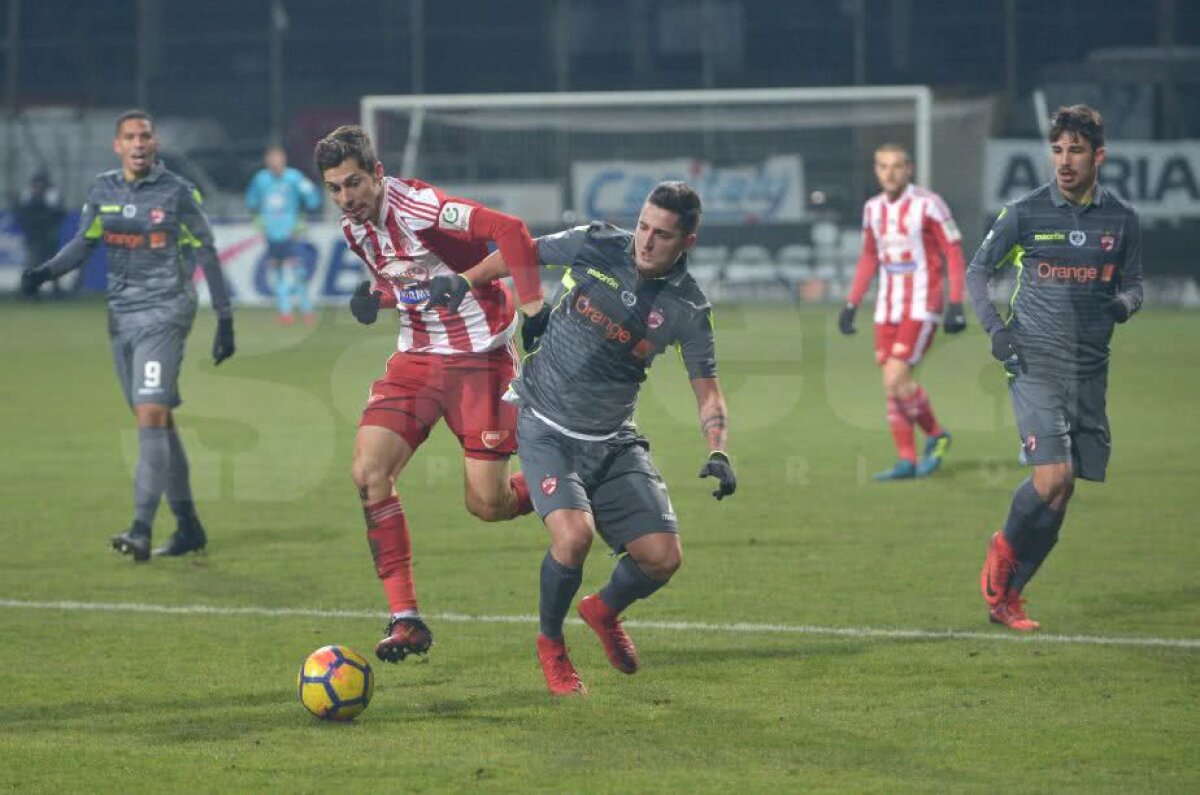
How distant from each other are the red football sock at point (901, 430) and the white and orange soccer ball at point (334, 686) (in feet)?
24.5

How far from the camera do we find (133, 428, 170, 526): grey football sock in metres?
10.5

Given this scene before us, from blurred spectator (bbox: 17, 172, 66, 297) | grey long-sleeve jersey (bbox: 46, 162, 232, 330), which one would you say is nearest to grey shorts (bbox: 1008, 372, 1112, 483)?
grey long-sleeve jersey (bbox: 46, 162, 232, 330)

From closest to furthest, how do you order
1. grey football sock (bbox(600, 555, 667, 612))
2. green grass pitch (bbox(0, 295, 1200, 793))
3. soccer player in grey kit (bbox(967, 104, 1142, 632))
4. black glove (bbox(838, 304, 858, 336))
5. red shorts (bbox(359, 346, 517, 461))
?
green grass pitch (bbox(0, 295, 1200, 793)) < grey football sock (bbox(600, 555, 667, 612)) < red shorts (bbox(359, 346, 517, 461)) < soccer player in grey kit (bbox(967, 104, 1142, 632)) < black glove (bbox(838, 304, 858, 336))

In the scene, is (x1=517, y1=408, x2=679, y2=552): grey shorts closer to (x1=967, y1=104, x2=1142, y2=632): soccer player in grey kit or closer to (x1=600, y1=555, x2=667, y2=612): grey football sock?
(x1=600, y1=555, x2=667, y2=612): grey football sock

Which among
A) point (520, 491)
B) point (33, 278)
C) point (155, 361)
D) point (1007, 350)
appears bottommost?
point (520, 491)

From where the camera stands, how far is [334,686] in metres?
6.86

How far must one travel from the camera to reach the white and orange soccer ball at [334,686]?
686cm

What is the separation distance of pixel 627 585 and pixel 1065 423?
→ 7.61 ft

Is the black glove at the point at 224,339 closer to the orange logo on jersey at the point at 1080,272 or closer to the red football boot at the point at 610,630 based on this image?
the red football boot at the point at 610,630

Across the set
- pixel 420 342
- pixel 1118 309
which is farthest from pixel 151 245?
pixel 1118 309

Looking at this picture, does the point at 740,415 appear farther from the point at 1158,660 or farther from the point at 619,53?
the point at 619,53

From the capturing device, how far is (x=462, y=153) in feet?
94.8

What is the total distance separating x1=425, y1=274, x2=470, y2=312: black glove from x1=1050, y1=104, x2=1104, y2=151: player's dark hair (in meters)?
2.69

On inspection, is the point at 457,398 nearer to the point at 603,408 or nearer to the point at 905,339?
the point at 603,408
